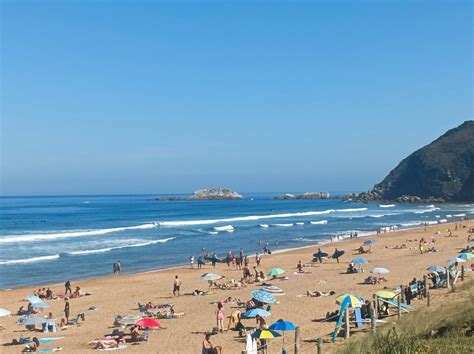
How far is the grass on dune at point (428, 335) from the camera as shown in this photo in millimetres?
8086

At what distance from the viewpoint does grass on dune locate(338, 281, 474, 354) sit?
809 centimetres

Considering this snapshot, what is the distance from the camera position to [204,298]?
24219mm

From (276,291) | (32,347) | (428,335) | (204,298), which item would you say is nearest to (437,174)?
(276,291)

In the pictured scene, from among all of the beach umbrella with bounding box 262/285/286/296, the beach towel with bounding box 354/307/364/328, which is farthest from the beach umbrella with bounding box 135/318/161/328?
the beach umbrella with bounding box 262/285/286/296

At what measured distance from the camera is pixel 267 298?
1883 centimetres

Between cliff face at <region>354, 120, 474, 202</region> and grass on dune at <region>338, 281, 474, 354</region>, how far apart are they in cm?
11622

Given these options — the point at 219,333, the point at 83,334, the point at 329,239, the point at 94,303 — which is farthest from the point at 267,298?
the point at 329,239

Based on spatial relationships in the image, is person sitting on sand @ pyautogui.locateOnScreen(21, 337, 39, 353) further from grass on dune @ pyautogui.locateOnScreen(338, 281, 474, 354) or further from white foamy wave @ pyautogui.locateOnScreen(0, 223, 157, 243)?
white foamy wave @ pyautogui.locateOnScreen(0, 223, 157, 243)

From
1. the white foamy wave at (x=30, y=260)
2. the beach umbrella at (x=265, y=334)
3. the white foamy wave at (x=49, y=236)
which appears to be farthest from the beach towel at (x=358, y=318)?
the white foamy wave at (x=49, y=236)

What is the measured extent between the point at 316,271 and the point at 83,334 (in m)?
16.0

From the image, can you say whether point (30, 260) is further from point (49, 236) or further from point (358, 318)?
point (358, 318)

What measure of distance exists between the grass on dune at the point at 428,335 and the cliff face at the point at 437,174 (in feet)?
381

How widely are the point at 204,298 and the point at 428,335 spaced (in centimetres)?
1459

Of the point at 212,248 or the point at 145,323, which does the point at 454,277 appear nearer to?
the point at 145,323
